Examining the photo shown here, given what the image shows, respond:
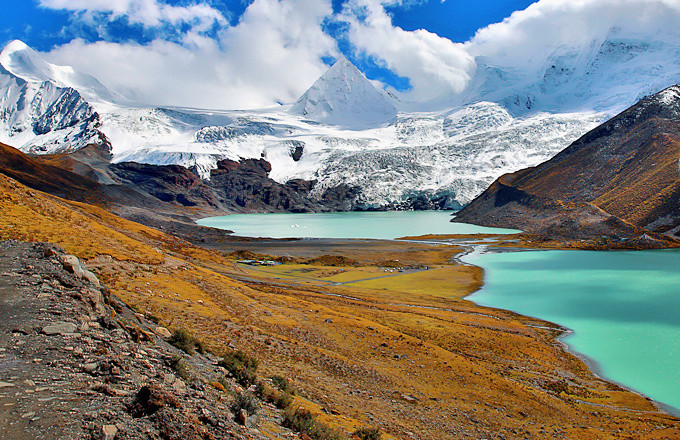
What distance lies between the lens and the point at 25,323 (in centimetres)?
913

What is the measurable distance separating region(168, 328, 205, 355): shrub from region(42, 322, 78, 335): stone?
11.8ft

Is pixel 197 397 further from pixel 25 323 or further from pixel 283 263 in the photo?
pixel 283 263

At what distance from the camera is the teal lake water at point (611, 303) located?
26.4 metres

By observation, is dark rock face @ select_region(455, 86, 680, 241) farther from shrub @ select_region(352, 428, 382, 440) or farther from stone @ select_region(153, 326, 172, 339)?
stone @ select_region(153, 326, 172, 339)

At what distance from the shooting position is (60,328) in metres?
9.12

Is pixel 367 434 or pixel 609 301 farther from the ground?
pixel 367 434

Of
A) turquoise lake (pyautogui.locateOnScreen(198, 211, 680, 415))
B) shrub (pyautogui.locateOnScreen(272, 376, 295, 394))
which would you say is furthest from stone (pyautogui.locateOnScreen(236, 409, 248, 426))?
turquoise lake (pyautogui.locateOnScreen(198, 211, 680, 415))

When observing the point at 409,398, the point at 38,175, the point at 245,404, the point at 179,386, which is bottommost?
the point at 409,398

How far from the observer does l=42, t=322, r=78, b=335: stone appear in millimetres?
8893

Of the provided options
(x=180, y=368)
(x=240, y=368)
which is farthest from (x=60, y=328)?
(x=240, y=368)

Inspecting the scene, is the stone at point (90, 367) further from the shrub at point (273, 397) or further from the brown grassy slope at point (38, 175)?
the brown grassy slope at point (38, 175)

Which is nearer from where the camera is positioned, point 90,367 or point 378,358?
point 90,367

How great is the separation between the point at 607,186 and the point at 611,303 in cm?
10089

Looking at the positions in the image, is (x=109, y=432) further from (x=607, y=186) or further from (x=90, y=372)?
(x=607, y=186)
